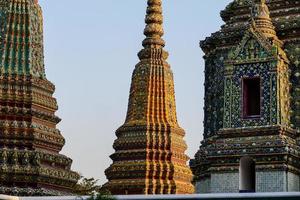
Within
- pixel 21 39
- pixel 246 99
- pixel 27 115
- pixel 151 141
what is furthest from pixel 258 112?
pixel 151 141

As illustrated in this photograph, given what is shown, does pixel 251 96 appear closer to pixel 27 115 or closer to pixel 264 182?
pixel 264 182

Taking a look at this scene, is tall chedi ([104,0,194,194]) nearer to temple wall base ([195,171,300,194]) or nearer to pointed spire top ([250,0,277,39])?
temple wall base ([195,171,300,194])

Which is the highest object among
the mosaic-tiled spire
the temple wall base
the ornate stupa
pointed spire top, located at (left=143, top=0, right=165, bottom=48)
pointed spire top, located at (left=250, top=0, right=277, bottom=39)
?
pointed spire top, located at (left=143, top=0, right=165, bottom=48)

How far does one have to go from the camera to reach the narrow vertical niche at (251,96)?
21.5 meters

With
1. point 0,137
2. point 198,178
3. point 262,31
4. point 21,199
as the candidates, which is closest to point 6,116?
point 0,137

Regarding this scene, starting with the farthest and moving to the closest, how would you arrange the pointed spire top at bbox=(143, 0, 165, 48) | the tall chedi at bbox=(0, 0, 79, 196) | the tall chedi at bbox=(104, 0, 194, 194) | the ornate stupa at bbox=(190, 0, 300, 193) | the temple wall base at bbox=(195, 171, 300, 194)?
the pointed spire top at bbox=(143, 0, 165, 48), the tall chedi at bbox=(104, 0, 194, 194), the tall chedi at bbox=(0, 0, 79, 196), the ornate stupa at bbox=(190, 0, 300, 193), the temple wall base at bbox=(195, 171, 300, 194)

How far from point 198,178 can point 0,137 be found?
338 inches

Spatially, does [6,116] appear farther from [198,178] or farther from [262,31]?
[262,31]

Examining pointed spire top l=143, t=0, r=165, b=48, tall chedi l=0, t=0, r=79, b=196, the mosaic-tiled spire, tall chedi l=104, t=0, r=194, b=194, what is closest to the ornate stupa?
tall chedi l=0, t=0, r=79, b=196

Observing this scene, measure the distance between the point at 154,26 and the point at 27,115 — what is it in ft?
41.7

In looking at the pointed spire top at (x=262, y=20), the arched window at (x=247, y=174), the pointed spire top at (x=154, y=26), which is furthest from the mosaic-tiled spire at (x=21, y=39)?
the arched window at (x=247, y=174)

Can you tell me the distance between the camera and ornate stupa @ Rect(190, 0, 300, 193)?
813 inches

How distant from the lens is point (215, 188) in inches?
839

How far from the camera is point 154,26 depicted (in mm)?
40125
